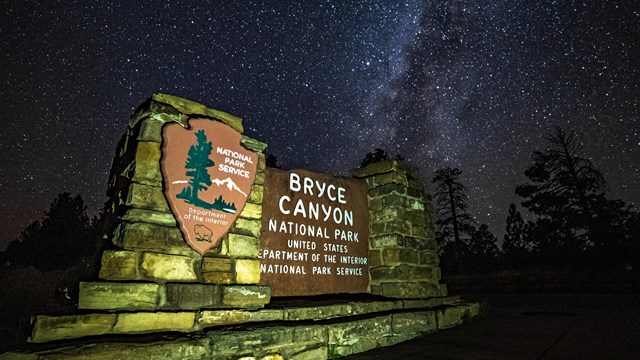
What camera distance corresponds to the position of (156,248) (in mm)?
2256

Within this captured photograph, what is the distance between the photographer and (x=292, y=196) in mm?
3467

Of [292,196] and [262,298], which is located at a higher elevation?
[292,196]

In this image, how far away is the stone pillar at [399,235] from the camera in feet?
12.8

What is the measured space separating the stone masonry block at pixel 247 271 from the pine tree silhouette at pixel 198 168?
0.57 metres

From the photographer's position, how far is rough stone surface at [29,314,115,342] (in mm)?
1750

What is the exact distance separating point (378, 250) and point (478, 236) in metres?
28.4

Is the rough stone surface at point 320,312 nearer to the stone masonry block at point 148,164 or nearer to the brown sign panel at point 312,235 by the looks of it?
the brown sign panel at point 312,235

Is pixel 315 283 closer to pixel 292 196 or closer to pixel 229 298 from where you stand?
pixel 292 196

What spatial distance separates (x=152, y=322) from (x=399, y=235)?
2769 millimetres

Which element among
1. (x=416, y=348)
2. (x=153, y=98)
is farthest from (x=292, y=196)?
(x=416, y=348)

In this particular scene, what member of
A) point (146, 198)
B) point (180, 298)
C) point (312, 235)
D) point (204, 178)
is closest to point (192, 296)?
point (180, 298)

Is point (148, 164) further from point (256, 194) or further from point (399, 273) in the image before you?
point (399, 273)

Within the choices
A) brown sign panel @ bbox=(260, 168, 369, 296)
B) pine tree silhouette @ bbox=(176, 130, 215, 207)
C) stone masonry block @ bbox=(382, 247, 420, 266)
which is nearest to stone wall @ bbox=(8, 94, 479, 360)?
pine tree silhouette @ bbox=(176, 130, 215, 207)

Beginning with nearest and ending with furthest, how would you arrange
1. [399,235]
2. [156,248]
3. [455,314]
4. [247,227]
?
[156,248]
[247,227]
[399,235]
[455,314]
